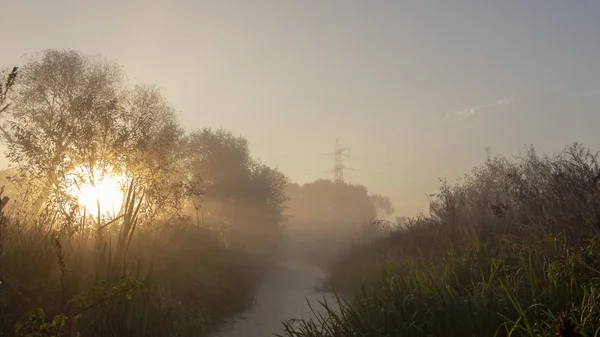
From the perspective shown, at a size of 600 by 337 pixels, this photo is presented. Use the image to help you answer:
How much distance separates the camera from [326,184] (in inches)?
5246

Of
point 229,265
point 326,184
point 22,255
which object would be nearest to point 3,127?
point 229,265

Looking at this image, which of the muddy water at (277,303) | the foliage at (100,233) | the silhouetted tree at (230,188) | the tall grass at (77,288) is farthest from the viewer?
the silhouetted tree at (230,188)

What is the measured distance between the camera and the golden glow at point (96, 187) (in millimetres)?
20453

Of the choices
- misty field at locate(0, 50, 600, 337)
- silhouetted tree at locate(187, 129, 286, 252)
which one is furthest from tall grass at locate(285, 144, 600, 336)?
silhouetted tree at locate(187, 129, 286, 252)

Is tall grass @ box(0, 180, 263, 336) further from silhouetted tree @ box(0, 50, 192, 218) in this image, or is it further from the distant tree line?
silhouetted tree @ box(0, 50, 192, 218)

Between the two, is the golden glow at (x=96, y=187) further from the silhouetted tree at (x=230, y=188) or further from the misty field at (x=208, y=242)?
the silhouetted tree at (x=230, y=188)

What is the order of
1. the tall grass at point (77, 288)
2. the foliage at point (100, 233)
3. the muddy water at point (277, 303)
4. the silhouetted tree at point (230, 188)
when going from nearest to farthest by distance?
the tall grass at point (77, 288) → the foliage at point (100, 233) → the muddy water at point (277, 303) → the silhouetted tree at point (230, 188)

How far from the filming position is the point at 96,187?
2162 cm

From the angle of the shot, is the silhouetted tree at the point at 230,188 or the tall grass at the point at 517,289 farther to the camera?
the silhouetted tree at the point at 230,188

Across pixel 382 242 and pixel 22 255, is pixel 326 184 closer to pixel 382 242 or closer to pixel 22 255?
pixel 382 242

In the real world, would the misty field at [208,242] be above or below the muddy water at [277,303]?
above

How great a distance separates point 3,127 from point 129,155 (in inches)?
399

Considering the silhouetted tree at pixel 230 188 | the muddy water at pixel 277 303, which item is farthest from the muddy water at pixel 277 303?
the silhouetted tree at pixel 230 188

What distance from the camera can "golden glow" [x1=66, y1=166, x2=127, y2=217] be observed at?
20453mm
